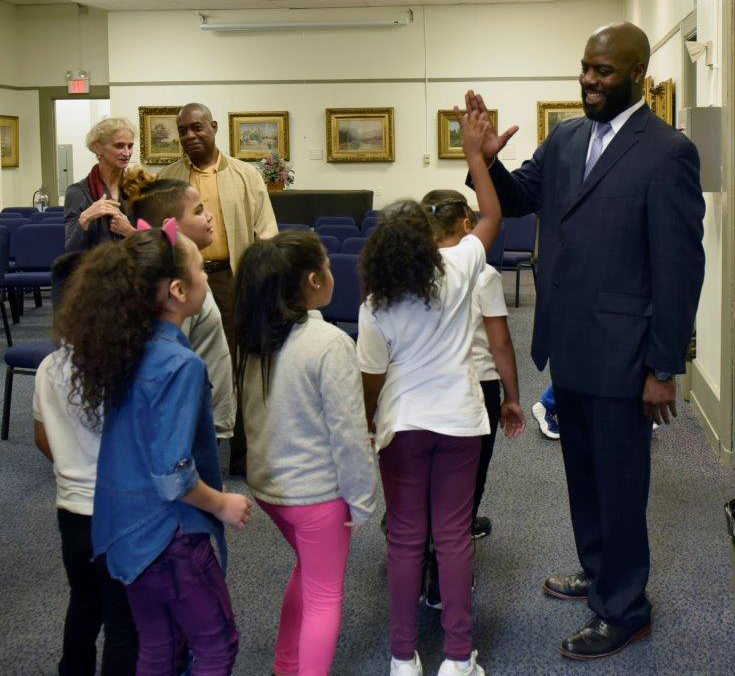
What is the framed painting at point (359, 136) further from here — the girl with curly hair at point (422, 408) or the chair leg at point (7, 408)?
the girl with curly hair at point (422, 408)

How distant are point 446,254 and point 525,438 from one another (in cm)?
288

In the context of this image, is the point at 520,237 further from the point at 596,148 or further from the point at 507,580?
the point at 596,148

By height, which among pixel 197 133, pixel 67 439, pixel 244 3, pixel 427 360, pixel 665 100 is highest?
pixel 244 3

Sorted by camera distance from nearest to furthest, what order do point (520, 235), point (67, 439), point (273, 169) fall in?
point (67, 439) < point (520, 235) < point (273, 169)

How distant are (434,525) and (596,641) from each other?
64 centimetres

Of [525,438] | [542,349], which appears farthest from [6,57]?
[542,349]

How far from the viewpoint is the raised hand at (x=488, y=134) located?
2.78 meters

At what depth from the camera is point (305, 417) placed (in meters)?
2.36

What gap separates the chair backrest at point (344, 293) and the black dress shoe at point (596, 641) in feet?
10.4

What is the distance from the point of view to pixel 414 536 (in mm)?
2645

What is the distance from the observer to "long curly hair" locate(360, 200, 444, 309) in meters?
2.51

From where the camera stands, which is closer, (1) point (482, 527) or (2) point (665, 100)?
(1) point (482, 527)

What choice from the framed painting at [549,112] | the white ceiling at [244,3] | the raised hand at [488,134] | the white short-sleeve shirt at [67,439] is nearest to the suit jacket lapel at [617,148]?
the raised hand at [488,134]

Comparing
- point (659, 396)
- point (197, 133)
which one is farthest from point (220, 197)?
point (659, 396)
